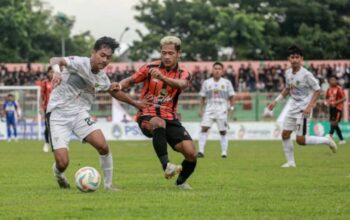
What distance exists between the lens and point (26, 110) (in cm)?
3856

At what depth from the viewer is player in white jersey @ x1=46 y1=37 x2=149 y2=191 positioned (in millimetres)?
11367

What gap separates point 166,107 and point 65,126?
58.9 inches

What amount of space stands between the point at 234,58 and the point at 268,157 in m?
38.5

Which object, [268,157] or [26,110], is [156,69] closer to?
[268,157]

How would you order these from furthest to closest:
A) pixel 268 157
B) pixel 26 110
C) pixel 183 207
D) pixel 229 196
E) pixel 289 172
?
pixel 26 110 < pixel 268 157 < pixel 289 172 < pixel 229 196 < pixel 183 207

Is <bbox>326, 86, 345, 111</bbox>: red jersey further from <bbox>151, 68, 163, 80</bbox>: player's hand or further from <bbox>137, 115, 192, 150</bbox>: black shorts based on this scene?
<bbox>151, 68, 163, 80</bbox>: player's hand

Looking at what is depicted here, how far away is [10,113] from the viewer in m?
35.2

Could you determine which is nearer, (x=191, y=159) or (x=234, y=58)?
(x=191, y=159)

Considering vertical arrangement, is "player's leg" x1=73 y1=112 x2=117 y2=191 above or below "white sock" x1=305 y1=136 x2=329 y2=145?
above

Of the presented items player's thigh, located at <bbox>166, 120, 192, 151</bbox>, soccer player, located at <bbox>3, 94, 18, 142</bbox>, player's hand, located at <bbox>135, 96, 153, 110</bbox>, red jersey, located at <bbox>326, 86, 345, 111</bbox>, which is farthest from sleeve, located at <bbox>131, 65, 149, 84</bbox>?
soccer player, located at <bbox>3, 94, 18, 142</bbox>

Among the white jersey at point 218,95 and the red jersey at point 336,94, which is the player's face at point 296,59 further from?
the red jersey at point 336,94

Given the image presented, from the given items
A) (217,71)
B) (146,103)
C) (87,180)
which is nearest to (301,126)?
(217,71)

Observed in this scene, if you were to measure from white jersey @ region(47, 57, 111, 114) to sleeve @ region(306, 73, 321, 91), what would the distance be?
6.89 m

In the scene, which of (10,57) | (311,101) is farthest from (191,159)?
(10,57)
